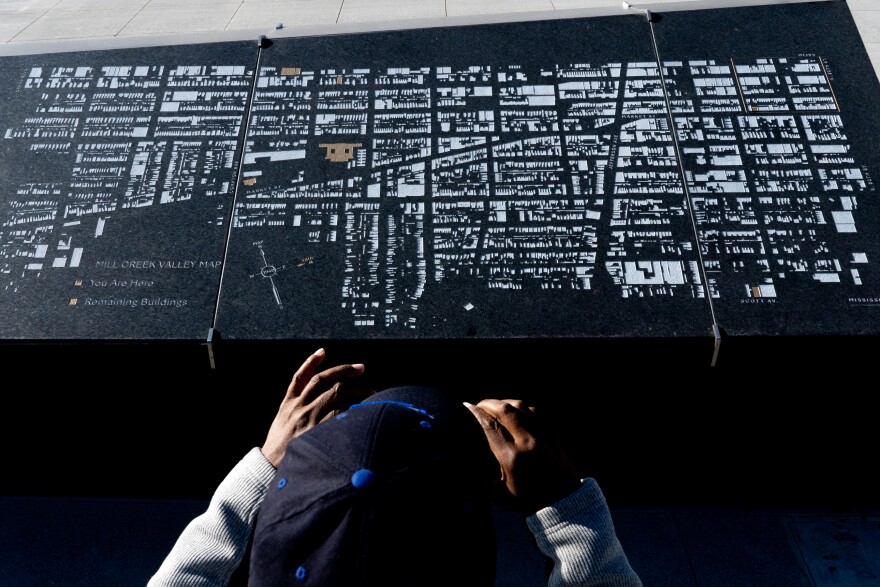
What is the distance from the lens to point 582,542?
2.08m

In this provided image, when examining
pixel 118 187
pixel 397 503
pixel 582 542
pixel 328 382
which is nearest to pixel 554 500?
pixel 582 542

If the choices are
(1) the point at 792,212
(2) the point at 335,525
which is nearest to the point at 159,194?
(2) the point at 335,525

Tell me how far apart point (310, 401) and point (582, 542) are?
3.32 ft

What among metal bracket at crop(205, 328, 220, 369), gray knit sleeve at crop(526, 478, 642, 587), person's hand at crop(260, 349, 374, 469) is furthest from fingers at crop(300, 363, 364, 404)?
gray knit sleeve at crop(526, 478, 642, 587)

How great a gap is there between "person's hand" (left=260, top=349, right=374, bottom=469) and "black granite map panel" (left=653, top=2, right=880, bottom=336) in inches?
57.0

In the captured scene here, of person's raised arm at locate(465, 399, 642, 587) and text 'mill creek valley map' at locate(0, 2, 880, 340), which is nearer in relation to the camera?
person's raised arm at locate(465, 399, 642, 587)

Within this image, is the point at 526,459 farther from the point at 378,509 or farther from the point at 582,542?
the point at 378,509

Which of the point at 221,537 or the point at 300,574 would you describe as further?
the point at 221,537

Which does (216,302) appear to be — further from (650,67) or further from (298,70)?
(650,67)

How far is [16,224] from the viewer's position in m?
3.00

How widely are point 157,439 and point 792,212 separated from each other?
3078 mm

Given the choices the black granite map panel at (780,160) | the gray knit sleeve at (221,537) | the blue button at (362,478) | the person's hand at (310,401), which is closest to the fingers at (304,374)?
the person's hand at (310,401)

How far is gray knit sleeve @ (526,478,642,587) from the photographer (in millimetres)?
2043

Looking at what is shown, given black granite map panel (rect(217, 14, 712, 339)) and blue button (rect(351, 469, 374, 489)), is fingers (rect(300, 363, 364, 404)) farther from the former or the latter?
blue button (rect(351, 469, 374, 489))
